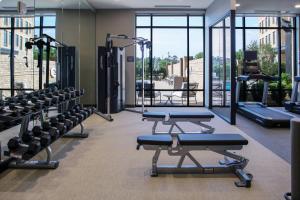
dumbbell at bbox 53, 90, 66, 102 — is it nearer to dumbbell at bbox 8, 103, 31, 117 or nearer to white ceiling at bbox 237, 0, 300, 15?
dumbbell at bbox 8, 103, 31, 117

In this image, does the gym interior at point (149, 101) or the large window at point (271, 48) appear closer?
the gym interior at point (149, 101)

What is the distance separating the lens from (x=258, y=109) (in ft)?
28.2

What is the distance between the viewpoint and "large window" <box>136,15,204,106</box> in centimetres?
1086

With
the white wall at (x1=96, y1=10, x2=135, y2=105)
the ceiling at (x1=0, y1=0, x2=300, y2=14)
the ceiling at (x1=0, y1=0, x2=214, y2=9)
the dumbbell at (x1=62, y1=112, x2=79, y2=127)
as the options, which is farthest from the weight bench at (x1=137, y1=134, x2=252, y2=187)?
the white wall at (x1=96, y1=10, x2=135, y2=105)

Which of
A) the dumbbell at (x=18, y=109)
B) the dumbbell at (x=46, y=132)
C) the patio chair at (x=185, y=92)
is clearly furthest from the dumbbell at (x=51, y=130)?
the patio chair at (x=185, y=92)

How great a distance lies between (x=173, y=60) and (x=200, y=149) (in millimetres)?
7853

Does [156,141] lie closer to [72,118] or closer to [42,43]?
[72,118]

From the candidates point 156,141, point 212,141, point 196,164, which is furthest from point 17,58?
point 212,141

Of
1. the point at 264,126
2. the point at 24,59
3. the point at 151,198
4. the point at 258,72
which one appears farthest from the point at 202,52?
the point at 151,198

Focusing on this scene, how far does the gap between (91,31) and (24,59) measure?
5305 mm

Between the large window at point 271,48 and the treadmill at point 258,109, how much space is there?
1.24 meters

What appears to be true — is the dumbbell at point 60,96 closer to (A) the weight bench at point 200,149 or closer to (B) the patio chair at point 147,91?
(A) the weight bench at point 200,149

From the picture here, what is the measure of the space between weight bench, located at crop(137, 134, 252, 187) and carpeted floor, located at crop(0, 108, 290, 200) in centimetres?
11

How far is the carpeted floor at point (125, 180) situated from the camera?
3.16 m
